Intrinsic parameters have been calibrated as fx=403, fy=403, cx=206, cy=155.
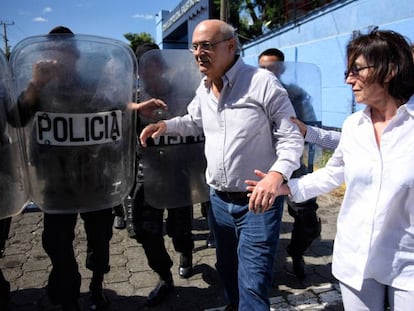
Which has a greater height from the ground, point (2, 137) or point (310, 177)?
point (2, 137)

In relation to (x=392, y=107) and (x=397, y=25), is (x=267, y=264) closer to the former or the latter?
(x=392, y=107)

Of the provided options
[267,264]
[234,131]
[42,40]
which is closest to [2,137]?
[42,40]

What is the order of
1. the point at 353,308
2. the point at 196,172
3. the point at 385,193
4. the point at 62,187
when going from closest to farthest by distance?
1. the point at 385,193
2. the point at 353,308
3. the point at 62,187
4. the point at 196,172

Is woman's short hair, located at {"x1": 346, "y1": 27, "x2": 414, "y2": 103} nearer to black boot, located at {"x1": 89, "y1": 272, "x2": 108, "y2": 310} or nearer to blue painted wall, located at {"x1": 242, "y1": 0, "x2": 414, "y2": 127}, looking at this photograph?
black boot, located at {"x1": 89, "y1": 272, "x2": 108, "y2": 310}

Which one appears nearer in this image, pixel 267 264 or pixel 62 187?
pixel 267 264

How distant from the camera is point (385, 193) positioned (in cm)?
138

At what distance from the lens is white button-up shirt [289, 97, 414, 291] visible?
137 cm

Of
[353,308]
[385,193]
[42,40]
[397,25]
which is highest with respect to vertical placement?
[397,25]

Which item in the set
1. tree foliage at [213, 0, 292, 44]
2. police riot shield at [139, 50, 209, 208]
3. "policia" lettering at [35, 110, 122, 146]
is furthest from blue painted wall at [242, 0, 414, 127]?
tree foliage at [213, 0, 292, 44]

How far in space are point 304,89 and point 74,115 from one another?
1.81m

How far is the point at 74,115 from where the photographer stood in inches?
77.1

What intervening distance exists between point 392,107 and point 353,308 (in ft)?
2.50

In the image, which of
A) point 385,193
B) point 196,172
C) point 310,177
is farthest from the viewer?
point 196,172

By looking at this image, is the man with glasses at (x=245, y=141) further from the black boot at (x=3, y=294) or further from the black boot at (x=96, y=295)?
the black boot at (x=3, y=294)
